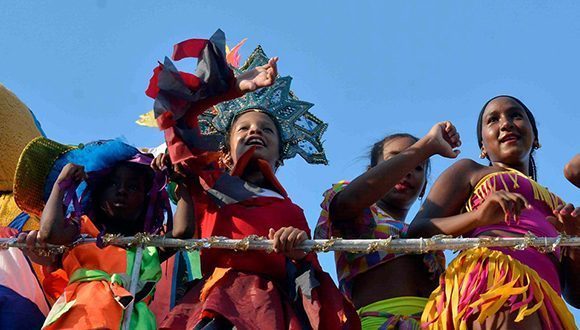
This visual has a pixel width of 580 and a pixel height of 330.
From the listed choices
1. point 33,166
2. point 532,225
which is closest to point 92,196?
point 33,166

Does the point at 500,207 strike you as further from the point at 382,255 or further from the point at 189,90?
the point at 189,90

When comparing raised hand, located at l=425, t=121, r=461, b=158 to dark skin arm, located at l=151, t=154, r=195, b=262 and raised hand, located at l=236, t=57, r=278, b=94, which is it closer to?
raised hand, located at l=236, t=57, r=278, b=94

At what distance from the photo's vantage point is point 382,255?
4434 mm

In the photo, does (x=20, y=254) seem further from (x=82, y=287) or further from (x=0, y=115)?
(x=0, y=115)

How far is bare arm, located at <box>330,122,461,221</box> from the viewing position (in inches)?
167

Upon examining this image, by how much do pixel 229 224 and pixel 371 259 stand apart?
0.70 m

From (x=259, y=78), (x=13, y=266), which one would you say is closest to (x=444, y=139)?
(x=259, y=78)

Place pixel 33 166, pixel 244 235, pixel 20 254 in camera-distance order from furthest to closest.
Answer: pixel 33 166 → pixel 20 254 → pixel 244 235

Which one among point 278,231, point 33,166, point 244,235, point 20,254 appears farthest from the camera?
point 33,166

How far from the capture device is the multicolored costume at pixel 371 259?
418cm

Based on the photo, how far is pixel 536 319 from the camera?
11.7 feet

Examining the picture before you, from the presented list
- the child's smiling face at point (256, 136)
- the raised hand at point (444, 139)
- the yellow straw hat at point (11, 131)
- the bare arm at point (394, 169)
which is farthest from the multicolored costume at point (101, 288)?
the yellow straw hat at point (11, 131)

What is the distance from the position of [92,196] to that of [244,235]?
105 centimetres

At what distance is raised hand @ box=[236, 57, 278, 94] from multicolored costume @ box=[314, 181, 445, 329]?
0.67 m
